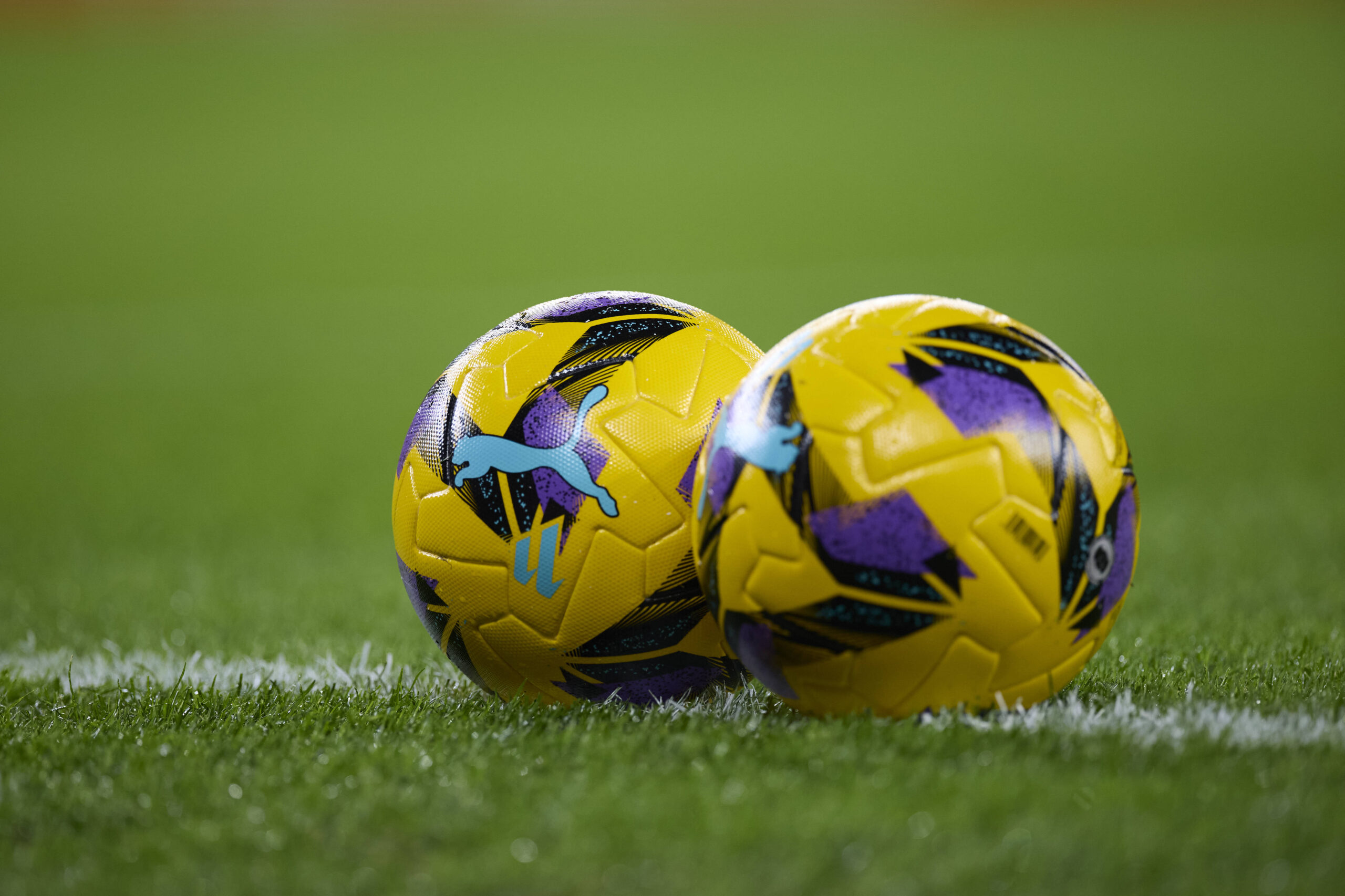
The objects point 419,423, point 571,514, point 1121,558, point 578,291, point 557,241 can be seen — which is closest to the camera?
point 1121,558

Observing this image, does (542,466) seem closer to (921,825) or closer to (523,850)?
(523,850)

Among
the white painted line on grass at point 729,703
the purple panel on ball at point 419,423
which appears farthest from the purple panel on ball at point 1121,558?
the purple panel on ball at point 419,423

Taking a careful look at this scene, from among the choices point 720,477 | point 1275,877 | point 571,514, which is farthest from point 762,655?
point 1275,877

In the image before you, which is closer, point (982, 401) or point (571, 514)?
point (982, 401)

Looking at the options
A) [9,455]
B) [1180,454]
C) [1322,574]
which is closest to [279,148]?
[9,455]

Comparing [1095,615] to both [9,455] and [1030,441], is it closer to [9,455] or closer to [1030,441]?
[1030,441]

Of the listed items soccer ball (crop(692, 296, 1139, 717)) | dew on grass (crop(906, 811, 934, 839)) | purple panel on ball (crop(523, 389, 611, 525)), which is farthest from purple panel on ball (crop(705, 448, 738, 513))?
dew on grass (crop(906, 811, 934, 839))

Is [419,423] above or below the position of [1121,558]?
above

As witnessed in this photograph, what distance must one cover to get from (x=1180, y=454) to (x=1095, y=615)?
575 cm

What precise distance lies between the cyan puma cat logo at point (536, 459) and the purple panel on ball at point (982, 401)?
0.72 metres

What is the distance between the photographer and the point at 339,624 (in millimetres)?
4551

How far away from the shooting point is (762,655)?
8.38 feet

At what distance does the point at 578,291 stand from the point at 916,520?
1285cm

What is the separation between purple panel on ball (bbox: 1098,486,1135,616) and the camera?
253cm
